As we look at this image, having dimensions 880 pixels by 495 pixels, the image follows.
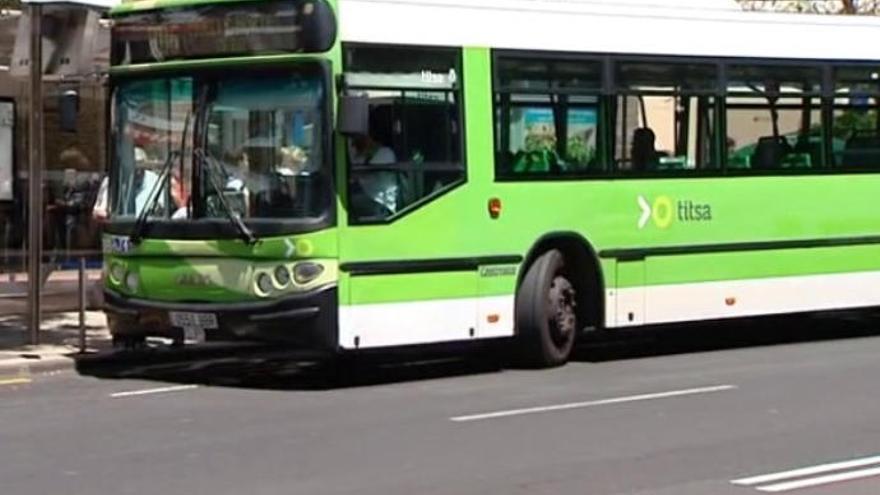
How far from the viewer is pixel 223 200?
13.1 m

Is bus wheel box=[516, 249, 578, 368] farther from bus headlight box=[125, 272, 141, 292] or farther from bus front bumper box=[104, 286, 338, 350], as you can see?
bus headlight box=[125, 272, 141, 292]

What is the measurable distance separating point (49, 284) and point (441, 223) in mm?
4997

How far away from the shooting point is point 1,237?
17.3 metres

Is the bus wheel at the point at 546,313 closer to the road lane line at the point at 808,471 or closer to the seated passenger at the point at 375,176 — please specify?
the seated passenger at the point at 375,176

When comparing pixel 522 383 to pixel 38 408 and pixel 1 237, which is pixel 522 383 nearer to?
pixel 38 408

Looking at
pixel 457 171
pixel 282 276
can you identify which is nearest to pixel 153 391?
pixel 282 276

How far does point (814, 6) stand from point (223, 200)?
72.0 feet

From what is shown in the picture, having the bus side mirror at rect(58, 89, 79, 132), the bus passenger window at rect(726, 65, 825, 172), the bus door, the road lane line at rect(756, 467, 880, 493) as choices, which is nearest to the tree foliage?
the bus passenger window at rect(726, 65, 825, 172)

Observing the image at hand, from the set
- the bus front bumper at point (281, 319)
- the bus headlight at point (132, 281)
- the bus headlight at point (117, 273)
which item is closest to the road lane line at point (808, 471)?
the bus front bumper at point (281, 319)

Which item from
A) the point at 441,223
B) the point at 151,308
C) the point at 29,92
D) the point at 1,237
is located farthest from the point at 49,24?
the point at 441,223

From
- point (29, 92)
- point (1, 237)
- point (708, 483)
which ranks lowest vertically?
point (708, 483)

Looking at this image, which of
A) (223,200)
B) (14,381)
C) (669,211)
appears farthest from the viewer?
(669,211)

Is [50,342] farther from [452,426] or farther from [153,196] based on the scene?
[452,426]

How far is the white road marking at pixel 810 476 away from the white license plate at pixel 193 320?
5.23m
